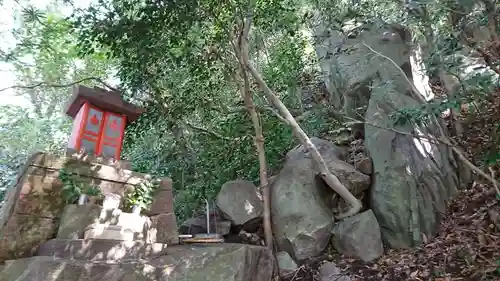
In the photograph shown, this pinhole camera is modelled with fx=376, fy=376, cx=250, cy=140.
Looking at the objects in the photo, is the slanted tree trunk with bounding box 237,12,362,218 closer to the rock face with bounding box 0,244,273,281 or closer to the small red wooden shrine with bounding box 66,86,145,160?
the rock face with bounding box 0,244,273,281

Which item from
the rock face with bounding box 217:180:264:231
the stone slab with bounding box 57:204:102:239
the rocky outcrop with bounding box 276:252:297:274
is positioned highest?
the rock face with bounding box 217:180:264:231

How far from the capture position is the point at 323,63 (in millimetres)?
9633

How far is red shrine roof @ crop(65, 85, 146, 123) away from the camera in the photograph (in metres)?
5.04

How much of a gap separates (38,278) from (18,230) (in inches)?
37.4

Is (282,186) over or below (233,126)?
below

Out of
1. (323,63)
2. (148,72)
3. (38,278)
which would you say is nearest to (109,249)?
(38,278)

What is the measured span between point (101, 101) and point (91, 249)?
2040mm

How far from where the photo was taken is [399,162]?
5.82 metres

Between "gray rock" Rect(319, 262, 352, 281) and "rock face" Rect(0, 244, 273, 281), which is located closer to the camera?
"rock face" Rect(0, 244, 273, 281)

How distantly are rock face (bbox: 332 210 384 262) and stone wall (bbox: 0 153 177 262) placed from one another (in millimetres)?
2373

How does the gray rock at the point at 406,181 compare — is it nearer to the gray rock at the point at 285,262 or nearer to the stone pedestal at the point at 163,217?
the gray rock at the point at 285,262

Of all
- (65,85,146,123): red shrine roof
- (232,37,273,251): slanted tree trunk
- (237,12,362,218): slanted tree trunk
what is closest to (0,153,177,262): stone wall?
(65,85,146,123): red shrine roof

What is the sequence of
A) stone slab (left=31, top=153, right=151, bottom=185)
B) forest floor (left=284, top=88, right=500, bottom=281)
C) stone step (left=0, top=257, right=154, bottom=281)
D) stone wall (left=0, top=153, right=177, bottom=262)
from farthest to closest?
stone slab (left=31, top=153, right=151, bottom=185) < forest floor (left=284, top=88, right=500, bottom=281) < stone wall (left=0, top=153, right=177, bottom=262) < stone step (left=0, top=257, right=154, bottom=281)

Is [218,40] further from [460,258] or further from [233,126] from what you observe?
[460,258]
